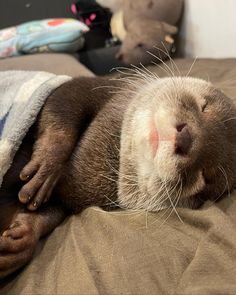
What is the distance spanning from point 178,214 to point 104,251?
23 cm

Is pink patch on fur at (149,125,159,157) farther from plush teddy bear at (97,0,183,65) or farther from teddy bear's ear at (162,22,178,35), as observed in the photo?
teddy bear's ear at (162,22,178,35)

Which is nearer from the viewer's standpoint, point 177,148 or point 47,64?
point 177,148

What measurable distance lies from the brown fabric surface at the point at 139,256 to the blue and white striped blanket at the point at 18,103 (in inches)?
10.8

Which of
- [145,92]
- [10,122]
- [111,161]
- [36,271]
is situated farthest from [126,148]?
[36,271]

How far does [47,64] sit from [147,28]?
28.9 inches

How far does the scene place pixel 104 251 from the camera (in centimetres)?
102

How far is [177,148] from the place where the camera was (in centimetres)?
107

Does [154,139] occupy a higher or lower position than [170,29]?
higher

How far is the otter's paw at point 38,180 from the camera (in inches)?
45.6

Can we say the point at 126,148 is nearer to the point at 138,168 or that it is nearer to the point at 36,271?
the point at 138,168

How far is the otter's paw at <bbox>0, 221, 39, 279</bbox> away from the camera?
104 cm

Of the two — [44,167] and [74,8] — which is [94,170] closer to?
[44,167]

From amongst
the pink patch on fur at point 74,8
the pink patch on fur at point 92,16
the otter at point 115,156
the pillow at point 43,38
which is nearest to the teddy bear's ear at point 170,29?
the pillow at point 43,38

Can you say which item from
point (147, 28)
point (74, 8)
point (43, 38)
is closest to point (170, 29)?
point (147, 28)
